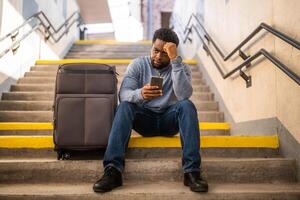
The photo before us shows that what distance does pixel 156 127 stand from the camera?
7.61 feet

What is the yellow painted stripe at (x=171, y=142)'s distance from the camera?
2.33 metres

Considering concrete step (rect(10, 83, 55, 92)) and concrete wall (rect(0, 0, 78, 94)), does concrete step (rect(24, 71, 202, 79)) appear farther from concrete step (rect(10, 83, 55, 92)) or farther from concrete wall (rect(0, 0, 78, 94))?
concrete step (rect(10, 83, 55, 92))

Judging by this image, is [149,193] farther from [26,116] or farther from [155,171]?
[26,116]

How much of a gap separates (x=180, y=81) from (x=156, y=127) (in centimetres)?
39

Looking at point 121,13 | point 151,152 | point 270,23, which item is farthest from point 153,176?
point 121,13

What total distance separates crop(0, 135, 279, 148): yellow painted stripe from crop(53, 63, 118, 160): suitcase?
0.99 feet

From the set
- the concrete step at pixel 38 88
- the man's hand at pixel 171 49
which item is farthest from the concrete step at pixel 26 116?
the man's hand at pixel 171 49

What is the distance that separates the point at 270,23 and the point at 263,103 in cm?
64

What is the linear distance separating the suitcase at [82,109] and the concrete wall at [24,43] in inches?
77.4

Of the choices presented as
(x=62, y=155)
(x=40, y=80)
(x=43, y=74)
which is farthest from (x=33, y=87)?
(x=62, y=155)

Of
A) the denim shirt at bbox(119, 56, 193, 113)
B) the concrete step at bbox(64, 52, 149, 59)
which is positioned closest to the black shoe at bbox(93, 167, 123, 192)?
the denim shirt at bbox(119, 56, 193, 113)

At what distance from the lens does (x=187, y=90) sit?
2232 millimetres

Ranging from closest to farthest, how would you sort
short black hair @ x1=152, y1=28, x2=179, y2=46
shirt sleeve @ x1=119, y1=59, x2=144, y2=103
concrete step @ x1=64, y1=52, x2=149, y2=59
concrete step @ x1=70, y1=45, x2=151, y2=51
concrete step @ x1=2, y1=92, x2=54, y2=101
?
shirt sleeve @ x1=119, y1=59, x2=144, y2=103 → short black hair @ x1=152, y1=28, x2=179, y2=46 → concrete step @ x1=2, y1=92, x2=54, y2=101 → concrete step @ x1=64, y1=52, x2=149, y2=59 → concrete step @ x1=70, y1=45, x2=151, y2=51

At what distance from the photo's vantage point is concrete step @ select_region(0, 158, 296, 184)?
206 centimetres
